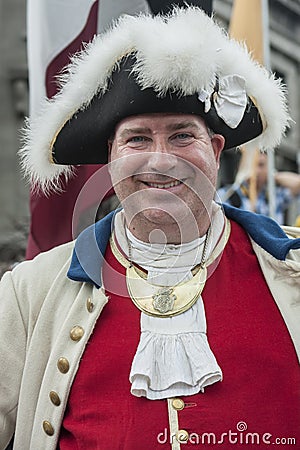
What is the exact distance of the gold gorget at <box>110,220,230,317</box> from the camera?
2.87 meters

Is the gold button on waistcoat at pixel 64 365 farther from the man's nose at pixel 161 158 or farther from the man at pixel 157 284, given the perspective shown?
the man's nose at pixel 161 158

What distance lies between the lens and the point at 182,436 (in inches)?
105

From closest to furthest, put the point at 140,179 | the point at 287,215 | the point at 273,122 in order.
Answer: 1. the point at 140,179
2. the point at 273,122
3. the point at 287,215

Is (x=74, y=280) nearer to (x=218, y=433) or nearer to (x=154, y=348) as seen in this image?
(x=154, y=348)

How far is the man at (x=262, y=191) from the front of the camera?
19.5ft

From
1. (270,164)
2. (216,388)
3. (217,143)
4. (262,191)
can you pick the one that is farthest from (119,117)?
(262,191)

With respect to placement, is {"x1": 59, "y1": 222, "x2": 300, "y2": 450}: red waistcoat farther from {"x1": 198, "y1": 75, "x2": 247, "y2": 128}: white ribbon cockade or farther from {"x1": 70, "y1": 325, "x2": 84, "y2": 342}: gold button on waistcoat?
{"x1": 198, "y1": 75, "x2": 247, "y2": 128}: white ribbon cockade

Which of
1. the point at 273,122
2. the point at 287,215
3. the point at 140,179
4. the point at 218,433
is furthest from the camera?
the point at 287,215

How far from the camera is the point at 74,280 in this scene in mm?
2967

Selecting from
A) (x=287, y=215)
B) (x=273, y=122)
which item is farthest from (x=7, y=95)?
(x=273, y=122)

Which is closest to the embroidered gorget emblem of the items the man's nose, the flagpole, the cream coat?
the cream coat

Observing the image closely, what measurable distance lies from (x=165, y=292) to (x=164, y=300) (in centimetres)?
3

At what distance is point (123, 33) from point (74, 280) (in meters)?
0.83

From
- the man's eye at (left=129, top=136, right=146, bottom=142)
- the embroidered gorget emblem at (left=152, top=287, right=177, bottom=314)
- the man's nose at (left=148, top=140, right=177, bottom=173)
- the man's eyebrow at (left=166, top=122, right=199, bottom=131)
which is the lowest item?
the embroidered gorget emblem at (left=152, top=287, right=177, bottom=314)
